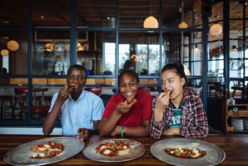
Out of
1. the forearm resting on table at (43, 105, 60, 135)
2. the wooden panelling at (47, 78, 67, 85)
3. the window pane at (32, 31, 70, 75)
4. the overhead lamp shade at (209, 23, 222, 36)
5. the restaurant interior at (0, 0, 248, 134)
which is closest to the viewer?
the forearm resting on table at (43, 105, 60, 135)

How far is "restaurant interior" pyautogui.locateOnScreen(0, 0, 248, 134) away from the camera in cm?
291

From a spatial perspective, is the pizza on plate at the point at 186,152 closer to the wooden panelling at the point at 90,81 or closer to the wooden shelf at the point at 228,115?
the wooden panelling at the point at 90,81

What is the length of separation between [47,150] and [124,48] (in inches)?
308

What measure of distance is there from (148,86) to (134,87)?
4.92 feet

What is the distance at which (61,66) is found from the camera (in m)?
8.62

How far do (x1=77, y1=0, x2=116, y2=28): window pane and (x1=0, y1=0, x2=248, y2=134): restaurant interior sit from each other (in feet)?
0.11

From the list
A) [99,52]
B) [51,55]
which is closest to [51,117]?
[99,52]

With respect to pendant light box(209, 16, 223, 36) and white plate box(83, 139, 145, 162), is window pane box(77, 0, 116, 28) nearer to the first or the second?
pendant light box(209, 16, 223, 36)

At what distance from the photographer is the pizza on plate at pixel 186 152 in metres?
1.03

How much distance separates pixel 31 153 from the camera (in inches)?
42.8

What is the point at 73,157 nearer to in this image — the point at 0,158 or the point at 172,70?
the point at 0,158

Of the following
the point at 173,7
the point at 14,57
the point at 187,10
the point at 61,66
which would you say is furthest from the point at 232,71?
the point at 14,57

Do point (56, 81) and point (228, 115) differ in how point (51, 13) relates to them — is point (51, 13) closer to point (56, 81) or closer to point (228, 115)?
point (56, 81)

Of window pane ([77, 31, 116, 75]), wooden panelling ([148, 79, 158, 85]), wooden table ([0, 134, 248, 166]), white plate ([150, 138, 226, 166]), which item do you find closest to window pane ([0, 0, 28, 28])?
window pane ([77, 31, 116, 75])
